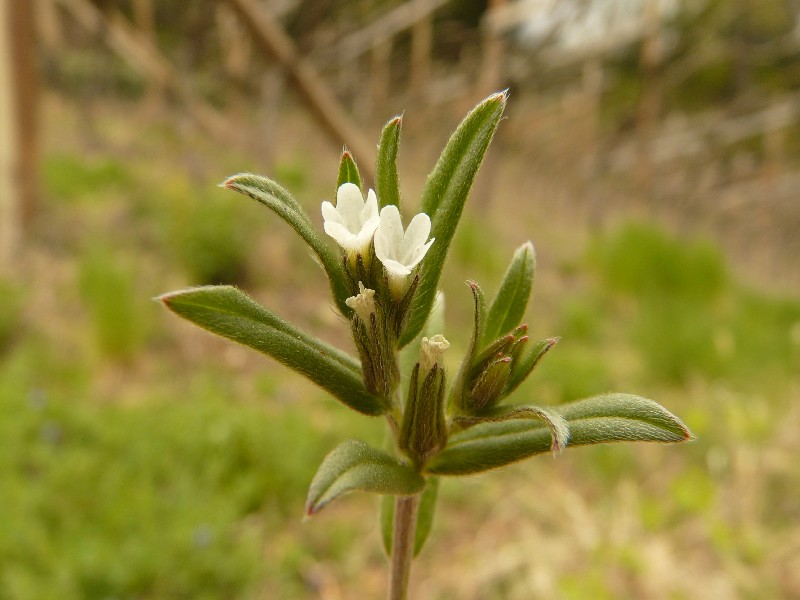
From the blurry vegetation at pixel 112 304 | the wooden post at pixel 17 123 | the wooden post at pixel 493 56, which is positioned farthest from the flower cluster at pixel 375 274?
the wooden post at pixel 493 56

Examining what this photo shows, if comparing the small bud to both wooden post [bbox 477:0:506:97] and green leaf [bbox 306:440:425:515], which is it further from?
wooden post [bbox 477:0:506:97]

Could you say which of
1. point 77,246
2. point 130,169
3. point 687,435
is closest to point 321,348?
point 687,435

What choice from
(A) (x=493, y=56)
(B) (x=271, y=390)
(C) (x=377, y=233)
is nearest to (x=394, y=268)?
(C) (x=377, y=233)

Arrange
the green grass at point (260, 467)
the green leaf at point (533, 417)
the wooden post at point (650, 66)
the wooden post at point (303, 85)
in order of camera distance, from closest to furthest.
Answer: the green leaf at point (533, 417)
the green grass at point (260, 467)
the wooden post at point (303, 85)
the wooden post at point (650, 66)

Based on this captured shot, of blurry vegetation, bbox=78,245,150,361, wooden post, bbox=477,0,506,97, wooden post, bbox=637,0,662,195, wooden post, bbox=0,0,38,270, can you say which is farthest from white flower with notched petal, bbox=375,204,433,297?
wooden post, bbox=637,0,662,195

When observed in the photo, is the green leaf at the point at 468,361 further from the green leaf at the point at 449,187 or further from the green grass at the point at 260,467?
the green grass at the point at 260,467

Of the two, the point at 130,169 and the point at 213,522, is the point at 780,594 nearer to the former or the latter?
the point at 213,522
